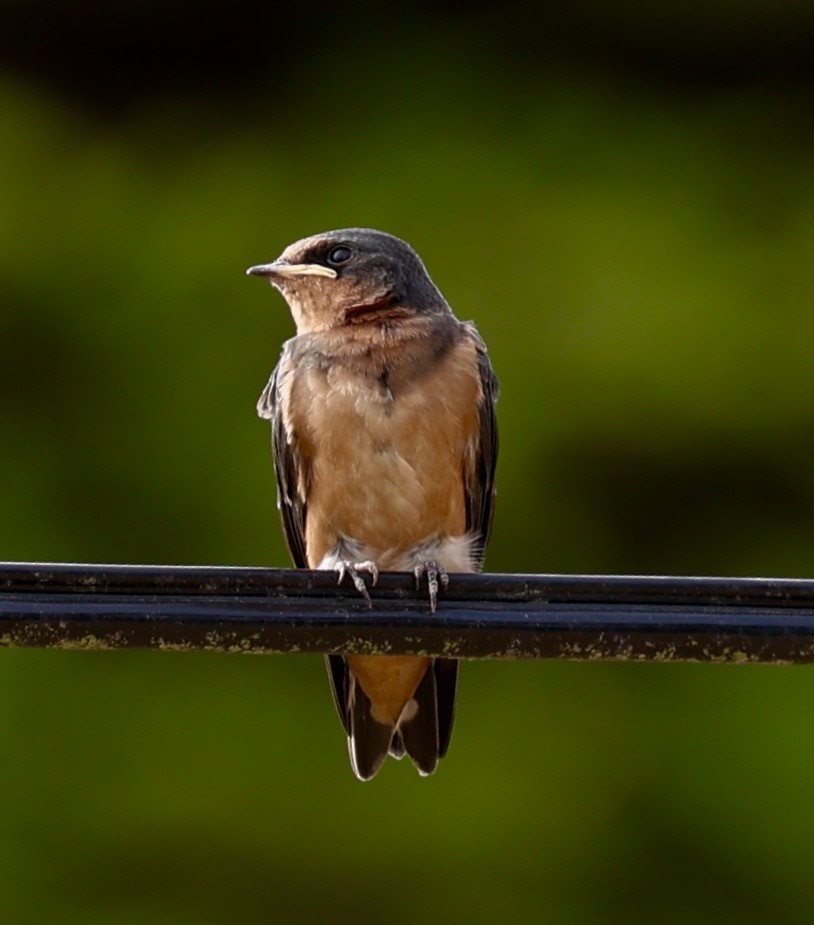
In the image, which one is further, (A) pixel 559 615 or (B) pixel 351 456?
(B) pixel 351 456

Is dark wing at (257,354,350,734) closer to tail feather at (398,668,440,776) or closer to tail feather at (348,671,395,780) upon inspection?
tail feather at (348,671,395,780)

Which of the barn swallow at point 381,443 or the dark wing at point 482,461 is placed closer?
the barn swallow at point 381,443

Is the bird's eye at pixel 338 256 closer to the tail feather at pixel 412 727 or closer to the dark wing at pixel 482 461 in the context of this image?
the dark wing at pixel 482 461

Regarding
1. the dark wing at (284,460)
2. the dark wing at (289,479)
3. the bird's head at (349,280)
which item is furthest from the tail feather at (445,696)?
the bird's head at (349,280)

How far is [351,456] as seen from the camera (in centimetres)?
372

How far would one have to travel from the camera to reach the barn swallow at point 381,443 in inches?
146

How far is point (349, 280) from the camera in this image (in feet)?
13.1

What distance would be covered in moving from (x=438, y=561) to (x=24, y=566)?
163cm

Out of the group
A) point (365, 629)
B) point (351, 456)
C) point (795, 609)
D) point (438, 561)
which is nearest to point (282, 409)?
point (351, 456)

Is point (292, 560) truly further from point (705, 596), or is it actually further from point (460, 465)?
point (705, 596)

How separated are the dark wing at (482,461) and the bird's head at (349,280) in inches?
7.2

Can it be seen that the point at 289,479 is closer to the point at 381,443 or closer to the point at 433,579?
the point at 381,443

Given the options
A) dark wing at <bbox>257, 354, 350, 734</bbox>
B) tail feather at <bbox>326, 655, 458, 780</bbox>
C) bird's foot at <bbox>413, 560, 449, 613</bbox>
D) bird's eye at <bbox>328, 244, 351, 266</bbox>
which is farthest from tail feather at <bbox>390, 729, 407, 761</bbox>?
bird's eye at <bbox>328, 244, 351, 266</bbox>

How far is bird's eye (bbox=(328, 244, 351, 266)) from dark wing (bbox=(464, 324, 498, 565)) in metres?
0.35
